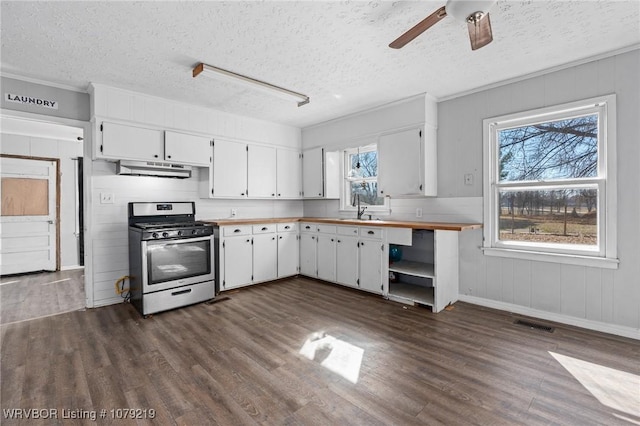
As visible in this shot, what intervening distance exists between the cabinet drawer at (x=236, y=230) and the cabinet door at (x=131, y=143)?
3.92 ft

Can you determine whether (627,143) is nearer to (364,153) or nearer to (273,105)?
(364,153)

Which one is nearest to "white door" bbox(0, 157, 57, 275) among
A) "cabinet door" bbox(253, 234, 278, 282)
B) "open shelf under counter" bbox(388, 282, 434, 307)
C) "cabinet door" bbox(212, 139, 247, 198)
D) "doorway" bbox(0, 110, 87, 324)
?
"doorway" bbox(0, 110, 87, 324)

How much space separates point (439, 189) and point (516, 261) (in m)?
1.20

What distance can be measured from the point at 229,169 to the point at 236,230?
954 millimetres

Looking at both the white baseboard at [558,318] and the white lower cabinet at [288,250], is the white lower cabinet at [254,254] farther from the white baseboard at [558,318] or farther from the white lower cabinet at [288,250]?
the white baseboard at [558,318]

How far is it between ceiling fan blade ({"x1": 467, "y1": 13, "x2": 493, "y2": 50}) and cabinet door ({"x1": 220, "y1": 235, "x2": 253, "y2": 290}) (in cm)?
340

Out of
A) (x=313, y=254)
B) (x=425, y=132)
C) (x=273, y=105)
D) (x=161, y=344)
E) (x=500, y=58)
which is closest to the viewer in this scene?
(x=161, y=344)

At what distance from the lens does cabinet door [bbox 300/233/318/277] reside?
4660mm

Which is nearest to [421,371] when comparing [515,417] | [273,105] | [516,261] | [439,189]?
[515,417]

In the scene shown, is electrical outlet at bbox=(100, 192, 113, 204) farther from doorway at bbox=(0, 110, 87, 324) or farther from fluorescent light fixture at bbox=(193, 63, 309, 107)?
fluorescent light fixture at bbox=(193, 63, 309, 107)

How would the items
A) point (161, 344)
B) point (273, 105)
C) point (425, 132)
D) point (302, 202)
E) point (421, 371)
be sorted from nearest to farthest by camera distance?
point (421, 371)
point (161, 344)
point (425, 132)
point (273, 105)
point (302, 202)

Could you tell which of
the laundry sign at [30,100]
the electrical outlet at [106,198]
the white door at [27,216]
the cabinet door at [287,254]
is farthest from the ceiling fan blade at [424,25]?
the white door at [27,216]

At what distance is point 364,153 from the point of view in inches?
196

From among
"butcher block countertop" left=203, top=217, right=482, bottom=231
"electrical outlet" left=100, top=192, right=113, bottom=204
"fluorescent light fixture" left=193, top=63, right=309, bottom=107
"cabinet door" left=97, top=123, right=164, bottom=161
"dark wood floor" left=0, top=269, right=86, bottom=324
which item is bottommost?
"dark wood floor" left=0, top=269, right=86, bottom=324
